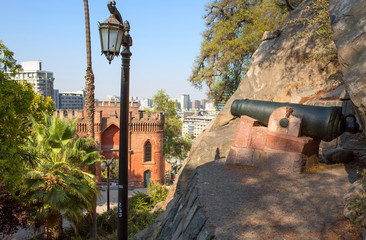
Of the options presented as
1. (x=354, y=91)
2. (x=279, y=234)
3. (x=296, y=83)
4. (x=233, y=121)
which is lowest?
(x=279, y=234)

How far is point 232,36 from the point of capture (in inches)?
574

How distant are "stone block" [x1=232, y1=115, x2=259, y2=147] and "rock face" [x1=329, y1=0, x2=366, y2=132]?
243cm

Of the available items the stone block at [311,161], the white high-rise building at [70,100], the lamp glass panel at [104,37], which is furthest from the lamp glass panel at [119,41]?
the white high-rise building at [70,100]

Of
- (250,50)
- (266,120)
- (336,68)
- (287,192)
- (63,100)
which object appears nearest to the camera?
(287,192)

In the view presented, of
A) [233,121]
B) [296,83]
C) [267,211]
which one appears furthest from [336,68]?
[267,211]

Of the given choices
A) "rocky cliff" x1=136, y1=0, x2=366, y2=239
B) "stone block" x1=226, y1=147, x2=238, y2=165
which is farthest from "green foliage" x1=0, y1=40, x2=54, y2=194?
"stone block" x1=226, y1=147, x2=238, y2=165

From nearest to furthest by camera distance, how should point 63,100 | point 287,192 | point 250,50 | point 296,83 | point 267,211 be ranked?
point 267,211 < point 287,192 < point 296,83 < point 250,50 < point 63,100

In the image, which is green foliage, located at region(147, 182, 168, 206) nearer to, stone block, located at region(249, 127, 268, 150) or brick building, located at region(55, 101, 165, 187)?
stone block, located at region(249, 127, 268, 150)

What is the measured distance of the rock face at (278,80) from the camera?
29.8 feet

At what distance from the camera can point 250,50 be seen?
46.6 ft

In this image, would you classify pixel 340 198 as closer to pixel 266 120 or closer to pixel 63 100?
pixel 266 120

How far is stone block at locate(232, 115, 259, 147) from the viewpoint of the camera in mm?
5176

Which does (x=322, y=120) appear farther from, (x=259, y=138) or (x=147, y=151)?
(x=147, y=151)

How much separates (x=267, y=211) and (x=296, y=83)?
7804mm
